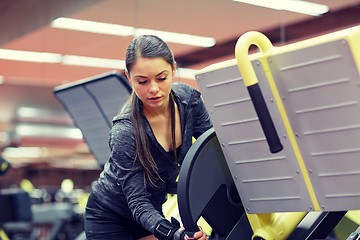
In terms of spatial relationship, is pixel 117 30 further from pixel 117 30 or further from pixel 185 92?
pixel 185 92

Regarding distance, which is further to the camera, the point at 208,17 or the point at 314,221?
the point at 208,17

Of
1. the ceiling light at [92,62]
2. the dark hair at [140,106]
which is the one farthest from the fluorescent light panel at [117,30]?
the dark hair at [140,106]

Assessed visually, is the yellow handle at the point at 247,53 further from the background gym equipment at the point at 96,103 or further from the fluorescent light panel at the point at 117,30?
the fluorescent light panel at the point at 117,30

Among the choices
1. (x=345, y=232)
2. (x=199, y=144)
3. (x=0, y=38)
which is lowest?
(x=345, y=232)

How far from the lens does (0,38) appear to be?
22.7 feet

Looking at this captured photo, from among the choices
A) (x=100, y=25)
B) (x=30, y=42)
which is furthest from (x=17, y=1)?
(x=100, y=25)

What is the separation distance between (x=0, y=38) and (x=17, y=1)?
0.64m

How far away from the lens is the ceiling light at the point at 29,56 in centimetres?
708

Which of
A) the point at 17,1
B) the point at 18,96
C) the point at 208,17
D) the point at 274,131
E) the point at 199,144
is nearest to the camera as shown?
the point at 274,131

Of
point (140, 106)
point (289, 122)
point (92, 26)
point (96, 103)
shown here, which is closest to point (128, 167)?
point (140, 106)

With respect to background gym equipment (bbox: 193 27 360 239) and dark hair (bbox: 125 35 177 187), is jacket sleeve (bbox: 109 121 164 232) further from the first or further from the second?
background gym equipment (bbox: 193 27 360 239)

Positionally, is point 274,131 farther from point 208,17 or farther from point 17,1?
point 17,1

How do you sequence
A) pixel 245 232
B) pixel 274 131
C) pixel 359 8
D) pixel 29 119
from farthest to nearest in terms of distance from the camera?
pixel 29 119, pixel 359 8, pixel 245 232, pixel 274 131

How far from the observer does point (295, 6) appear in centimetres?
527
